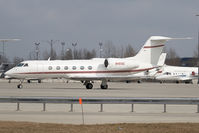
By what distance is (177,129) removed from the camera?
41.1 feet

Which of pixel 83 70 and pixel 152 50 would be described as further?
pixel 152 50

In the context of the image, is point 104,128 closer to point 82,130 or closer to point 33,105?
point 82,130

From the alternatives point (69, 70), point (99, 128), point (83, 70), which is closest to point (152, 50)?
point (83, 70)

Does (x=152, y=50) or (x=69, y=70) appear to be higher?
(x=152, y=50)

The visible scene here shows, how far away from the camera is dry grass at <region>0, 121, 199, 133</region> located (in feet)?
39.8

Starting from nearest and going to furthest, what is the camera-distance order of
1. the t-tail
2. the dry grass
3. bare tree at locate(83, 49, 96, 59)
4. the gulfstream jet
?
the dry grass → the gulfstream jet → the t-tail → bare tree at locate(83, 49, 96, 59)

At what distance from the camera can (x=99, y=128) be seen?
12.8m

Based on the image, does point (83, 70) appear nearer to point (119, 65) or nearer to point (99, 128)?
point (119, 65)

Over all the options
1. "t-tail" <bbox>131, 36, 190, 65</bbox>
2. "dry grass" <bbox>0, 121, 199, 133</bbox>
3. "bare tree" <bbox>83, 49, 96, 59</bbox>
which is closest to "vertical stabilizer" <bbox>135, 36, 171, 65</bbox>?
"t-tail" <bbox>131, 36, 190, 65</bbox>

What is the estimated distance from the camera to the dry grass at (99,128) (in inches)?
478

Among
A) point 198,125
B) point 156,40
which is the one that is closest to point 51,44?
point 156,40

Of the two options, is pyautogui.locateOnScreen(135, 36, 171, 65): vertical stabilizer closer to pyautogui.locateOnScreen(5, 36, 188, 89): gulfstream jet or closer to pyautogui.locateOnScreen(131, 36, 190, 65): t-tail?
pyautogui.locateOnScreen(131, 36, 190, 65): t-tail

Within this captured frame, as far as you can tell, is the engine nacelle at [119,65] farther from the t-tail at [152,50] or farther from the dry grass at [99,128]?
the dry grass at [99,128]

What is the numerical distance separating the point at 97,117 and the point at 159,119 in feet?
7.09
